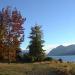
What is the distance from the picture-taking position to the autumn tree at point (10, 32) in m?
41.5

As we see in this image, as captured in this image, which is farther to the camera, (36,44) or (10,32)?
(36,44)

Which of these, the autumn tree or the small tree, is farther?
the small tree

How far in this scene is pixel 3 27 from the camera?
137 feet

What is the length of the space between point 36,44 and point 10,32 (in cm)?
2714

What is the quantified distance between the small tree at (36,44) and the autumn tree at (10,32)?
22.0 metres

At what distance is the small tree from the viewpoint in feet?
216

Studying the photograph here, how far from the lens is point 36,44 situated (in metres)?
68.4

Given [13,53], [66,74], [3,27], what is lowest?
[66,74]

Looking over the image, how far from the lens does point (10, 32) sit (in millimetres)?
41656

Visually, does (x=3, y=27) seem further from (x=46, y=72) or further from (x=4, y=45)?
(x=46, y=72)

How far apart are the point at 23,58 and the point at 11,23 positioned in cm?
2092

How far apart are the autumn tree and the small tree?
22005 millimetres

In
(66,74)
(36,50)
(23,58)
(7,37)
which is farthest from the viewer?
(36,50)

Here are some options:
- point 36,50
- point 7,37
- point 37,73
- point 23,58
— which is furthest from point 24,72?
point 36,50
